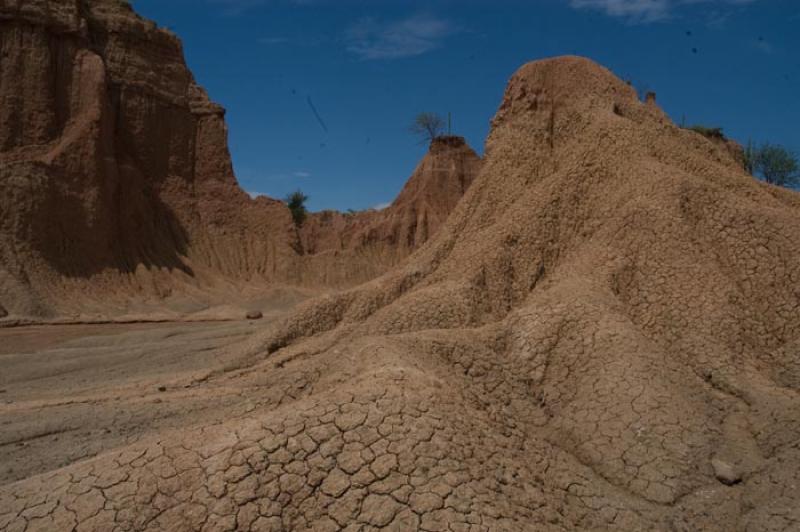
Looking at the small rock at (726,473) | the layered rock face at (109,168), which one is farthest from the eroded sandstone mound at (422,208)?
the small rock at (726,473)

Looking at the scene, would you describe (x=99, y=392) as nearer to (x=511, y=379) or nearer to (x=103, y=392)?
(x=103, y=392)

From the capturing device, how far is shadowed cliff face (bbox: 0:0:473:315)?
1827 cm

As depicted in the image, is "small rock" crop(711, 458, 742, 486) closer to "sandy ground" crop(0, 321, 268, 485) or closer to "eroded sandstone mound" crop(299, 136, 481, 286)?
"sandy ground" crop(0, 321, 268, 485)

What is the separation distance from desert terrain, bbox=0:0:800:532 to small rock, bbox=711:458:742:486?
0.02 m

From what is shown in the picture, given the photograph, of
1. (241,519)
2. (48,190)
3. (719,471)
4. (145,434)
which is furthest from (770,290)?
(48,190)

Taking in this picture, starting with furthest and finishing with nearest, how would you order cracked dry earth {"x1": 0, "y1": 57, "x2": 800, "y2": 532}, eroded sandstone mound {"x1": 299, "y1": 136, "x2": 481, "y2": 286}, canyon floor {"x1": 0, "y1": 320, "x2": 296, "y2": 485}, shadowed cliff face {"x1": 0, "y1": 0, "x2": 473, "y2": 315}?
1. eroded sandstone mound {"x1": 299, "y1": 136, "x2": 481, "y2": 286}
2. shadowed cliff face {"x1": 0, "y1": 0, "x2": 473, "y2": 315}
3. canyon floor {"x1": 0, "y1": 320, "x2": 296, "y2": 485}
4. cracked dry earth {"x1": 0, "y1": 57, "x2": 800, "y2": 532}

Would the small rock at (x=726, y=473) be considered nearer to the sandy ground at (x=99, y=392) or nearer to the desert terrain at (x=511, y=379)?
the desert terrain at (x=511, y=379)

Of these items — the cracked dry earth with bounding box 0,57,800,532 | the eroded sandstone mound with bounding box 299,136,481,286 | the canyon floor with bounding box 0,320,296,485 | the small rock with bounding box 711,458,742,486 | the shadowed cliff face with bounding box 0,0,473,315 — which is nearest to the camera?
the cracked dry earth with bounding box 0,57,800,532

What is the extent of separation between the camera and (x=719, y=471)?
4141mm

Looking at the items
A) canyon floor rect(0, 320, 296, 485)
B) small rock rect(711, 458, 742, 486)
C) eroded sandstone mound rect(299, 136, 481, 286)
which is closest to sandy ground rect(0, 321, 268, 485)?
canyon floor rect(0, 320, 296, 485)

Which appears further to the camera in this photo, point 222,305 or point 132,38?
point 132,38

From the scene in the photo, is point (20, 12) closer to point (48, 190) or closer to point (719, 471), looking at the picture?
point (48, 190)

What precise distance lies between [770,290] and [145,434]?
641 centimetres

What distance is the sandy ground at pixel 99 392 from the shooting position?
5.49 m
